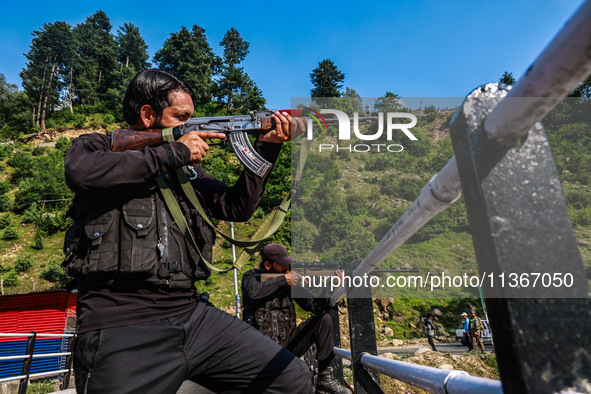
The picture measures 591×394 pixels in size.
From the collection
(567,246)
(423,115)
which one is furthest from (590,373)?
(423,115)

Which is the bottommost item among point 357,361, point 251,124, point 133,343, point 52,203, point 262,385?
point 357,361

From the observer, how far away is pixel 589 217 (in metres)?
39.8

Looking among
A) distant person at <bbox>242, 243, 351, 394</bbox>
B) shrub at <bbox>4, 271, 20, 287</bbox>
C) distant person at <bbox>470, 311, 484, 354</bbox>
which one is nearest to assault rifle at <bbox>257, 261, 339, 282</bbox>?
distant person at <bbox>242, 243, 351, 394</bbox>

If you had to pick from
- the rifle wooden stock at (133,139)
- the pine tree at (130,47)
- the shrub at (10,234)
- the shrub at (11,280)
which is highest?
the pine tree at (130,47)

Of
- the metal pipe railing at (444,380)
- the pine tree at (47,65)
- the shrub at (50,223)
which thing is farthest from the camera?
the pine tree at (47,65)

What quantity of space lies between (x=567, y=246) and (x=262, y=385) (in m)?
1.43

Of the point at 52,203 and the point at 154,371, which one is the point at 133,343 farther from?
the point at 52,203

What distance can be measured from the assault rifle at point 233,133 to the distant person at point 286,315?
236 centimetres

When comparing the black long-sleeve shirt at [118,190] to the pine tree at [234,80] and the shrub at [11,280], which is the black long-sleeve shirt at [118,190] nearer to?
the shrub at [11,280]

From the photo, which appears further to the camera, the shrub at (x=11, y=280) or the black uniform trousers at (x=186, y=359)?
the shrub at (x=11, y=280)

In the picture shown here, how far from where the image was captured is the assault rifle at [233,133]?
2045 millimetres

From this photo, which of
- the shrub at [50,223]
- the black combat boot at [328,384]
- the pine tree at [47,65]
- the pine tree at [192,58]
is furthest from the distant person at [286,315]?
the pine tree at [47,65]

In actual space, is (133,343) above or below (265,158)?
below

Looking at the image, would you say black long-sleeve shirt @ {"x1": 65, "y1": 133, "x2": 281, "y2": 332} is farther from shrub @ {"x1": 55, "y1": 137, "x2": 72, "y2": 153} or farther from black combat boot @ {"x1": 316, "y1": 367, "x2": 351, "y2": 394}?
shrub @ {"x1": 55, "y1": 137, "x2": 72, "y2": 153}
